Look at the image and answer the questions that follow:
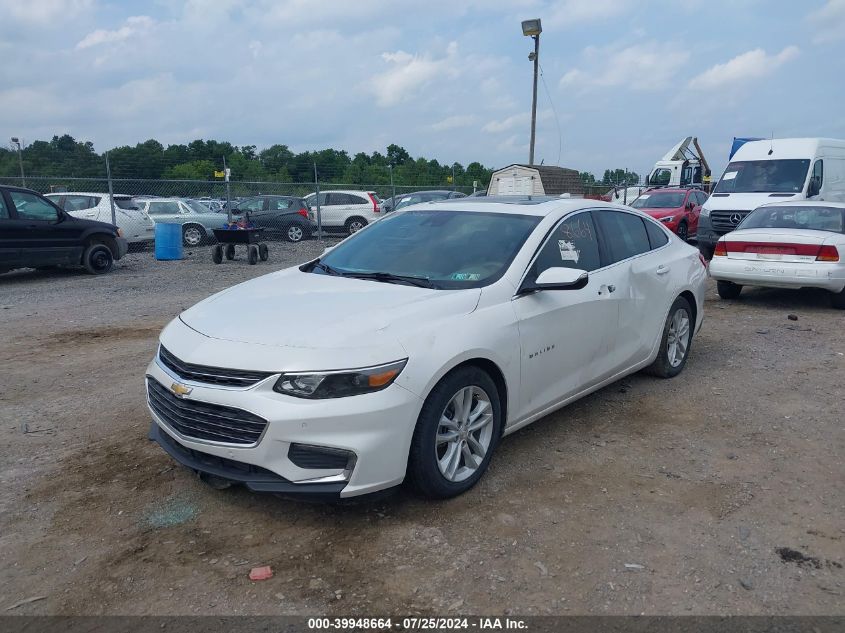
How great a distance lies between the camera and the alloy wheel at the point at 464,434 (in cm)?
366

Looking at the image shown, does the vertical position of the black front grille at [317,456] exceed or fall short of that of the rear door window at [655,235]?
it falls short

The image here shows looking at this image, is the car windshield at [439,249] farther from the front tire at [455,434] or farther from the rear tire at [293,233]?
the rear tire at [293,233]

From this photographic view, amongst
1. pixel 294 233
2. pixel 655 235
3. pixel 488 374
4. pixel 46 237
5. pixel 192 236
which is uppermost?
pixel 655 235

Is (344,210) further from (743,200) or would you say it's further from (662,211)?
(743,200)

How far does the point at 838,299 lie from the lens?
918cm

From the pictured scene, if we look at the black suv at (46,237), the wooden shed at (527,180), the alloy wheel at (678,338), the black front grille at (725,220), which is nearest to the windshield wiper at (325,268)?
the alloy wheel at (678,338)

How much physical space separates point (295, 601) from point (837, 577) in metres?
2.35

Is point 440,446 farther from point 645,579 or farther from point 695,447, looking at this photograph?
point 695,447

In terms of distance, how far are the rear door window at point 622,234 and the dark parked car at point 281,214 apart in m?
16.9

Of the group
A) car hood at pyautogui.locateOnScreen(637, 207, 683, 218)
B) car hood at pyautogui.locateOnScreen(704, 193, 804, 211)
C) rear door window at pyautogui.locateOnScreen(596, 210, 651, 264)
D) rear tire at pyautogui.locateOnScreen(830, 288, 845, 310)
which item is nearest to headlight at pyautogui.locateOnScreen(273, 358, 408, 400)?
rear door window at pyautogui.locateOnScreen(596, 210, 651, 264)

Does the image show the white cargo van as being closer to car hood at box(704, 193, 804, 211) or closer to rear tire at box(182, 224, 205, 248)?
A: car hood at box(704, 193, 804, 211)

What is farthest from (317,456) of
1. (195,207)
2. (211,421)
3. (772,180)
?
(195,207)

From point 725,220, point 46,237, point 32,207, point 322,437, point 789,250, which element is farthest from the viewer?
point 725,220

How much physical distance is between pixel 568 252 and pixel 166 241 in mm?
13699
